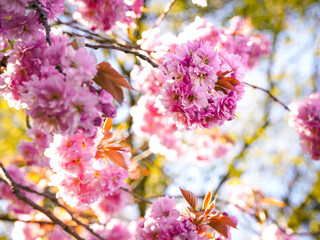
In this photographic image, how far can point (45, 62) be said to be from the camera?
0.98 m

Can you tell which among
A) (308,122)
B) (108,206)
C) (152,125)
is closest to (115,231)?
(108,206)

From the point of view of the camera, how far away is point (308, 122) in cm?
206

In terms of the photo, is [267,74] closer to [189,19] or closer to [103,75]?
[189,19]

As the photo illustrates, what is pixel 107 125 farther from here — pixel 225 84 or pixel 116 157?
pixel 225 84

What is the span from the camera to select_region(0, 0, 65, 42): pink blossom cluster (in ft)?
3.49

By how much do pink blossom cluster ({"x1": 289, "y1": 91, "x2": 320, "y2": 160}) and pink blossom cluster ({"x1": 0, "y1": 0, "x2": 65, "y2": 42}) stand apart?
1.63 metres

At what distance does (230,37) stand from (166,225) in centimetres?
161

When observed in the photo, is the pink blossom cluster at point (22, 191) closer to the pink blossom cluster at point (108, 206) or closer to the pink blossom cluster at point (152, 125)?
the pink blossom cluster at point (108, 206)

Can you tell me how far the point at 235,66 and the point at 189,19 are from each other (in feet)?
12.8

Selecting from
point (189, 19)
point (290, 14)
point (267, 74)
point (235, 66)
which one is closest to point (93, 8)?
point (235, 66)

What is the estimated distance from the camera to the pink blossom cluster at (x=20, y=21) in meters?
1.06

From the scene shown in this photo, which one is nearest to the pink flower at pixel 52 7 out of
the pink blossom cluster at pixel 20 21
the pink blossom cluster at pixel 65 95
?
the pink blossom cluster at pixel 20 21

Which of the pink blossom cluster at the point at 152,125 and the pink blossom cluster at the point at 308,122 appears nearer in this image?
the pink blossom cluster at the point at 308,122

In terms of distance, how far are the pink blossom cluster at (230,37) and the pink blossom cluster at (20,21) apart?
91cm
